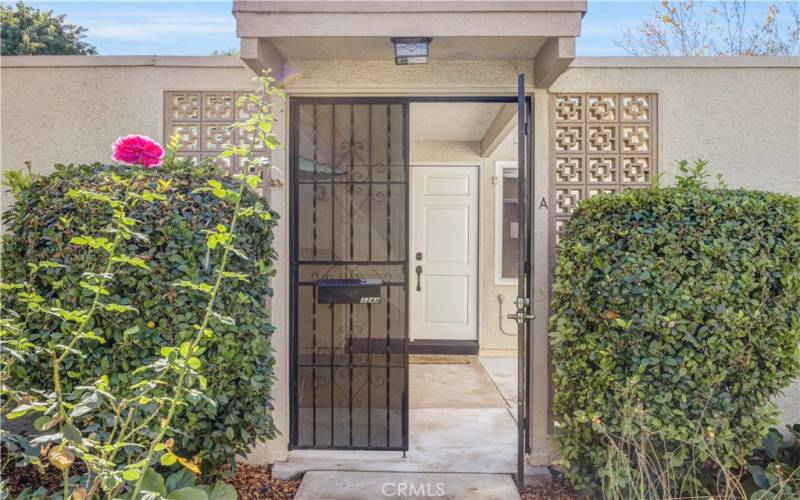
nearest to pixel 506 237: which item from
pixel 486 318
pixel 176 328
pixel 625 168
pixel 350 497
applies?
pixel 486 318

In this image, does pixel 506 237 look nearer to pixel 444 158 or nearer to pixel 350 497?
pixel 444 158

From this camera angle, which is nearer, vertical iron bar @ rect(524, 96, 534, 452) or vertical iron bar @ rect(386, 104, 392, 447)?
vertical iron bar @ rect(524, 96, 534, 452)

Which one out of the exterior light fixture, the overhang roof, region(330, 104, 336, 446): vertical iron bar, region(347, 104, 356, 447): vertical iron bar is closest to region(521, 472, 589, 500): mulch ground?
region(347, 104, 356, 447): vertical iron bar

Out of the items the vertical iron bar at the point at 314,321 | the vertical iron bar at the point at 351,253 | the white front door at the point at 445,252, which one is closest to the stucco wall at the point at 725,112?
the vertical iron bar at the point at 351,253

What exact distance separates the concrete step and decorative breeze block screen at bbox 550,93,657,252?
5.51ft

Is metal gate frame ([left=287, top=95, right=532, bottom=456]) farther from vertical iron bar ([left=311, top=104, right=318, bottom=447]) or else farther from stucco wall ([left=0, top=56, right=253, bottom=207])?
stucco wall ([left=0, top=56, right=253, bottom=207])

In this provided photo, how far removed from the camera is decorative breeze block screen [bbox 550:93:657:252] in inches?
137

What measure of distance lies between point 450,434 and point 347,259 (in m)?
1.55

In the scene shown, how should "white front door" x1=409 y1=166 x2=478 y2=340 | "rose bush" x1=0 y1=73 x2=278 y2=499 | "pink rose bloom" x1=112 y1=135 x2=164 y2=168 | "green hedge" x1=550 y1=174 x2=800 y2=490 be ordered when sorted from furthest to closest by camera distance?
"white front door" x1=409 y1=166 x2=478 y2=340 → "pink rose bloom" x1=112 y1=135 x2=164 y2=168 → "green hedge" x1=550 y1=174 x2=800 y2=490 → "rose bush" x1=0 y1=73 x2=278 y2=499

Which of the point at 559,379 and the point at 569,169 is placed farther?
the point at 569,169

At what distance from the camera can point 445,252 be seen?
6879 millimetres

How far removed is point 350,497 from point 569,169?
2443 mm

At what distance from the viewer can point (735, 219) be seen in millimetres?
2654

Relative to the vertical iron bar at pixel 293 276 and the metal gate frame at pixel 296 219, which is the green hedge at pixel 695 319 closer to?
the metal gate frame at pixel 296 219
